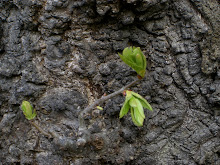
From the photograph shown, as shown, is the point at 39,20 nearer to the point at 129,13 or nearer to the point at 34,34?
the point at 34,34

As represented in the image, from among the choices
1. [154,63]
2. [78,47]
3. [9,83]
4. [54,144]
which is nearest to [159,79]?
[154,63]

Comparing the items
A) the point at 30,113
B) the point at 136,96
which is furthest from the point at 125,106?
the point at 30,113

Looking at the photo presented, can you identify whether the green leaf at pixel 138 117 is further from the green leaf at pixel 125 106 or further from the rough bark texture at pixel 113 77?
the rough bark texture at pixel 113 77

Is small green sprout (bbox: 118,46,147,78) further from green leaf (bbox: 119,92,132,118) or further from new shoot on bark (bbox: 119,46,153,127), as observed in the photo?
green leaf (bbox: 119,92,132,118)

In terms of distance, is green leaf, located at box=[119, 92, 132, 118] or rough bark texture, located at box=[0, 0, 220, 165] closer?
green leaf, located at box=[119, 92, 132, 118]

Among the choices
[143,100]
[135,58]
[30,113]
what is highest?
[135,58]

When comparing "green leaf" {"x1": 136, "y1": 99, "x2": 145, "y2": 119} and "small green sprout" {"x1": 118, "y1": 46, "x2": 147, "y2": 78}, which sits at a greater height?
"small green sprout" {"x1": 118, "y1": 46, "x2": 147, "y2": 78}

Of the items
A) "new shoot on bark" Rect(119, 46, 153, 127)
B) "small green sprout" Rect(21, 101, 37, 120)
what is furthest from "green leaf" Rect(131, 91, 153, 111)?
"small green sprout" Rect(21, 101, 37, 120)

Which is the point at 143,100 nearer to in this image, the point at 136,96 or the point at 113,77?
the point at 136,96
